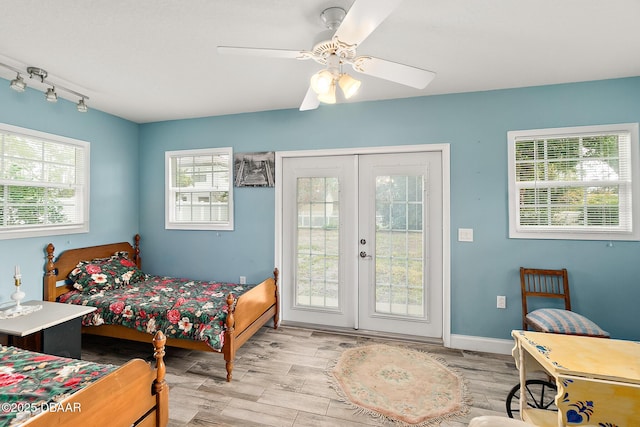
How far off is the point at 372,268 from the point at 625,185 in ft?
8.11

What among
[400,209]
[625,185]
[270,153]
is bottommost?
[400,209]

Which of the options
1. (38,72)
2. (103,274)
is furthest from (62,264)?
(38,72)

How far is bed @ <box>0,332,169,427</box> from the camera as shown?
113cm

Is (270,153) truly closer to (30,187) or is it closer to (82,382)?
(30,187)

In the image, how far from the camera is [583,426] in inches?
47.4

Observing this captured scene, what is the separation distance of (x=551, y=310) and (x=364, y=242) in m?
1.78

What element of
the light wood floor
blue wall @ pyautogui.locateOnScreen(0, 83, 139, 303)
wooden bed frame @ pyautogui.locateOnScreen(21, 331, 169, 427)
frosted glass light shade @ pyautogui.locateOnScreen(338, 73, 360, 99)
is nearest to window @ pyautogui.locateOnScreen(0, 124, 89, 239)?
blue wall @ pyautogui.locateOnScreen(0, 83, 139, 303)

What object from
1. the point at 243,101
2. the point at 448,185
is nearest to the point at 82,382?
the point at 243,101

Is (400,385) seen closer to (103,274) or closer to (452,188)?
(452,188)

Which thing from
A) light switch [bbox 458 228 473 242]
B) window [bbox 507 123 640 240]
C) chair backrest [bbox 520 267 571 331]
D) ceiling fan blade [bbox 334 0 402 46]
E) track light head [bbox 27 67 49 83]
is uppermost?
track light head [bbox 27 67 49 83]

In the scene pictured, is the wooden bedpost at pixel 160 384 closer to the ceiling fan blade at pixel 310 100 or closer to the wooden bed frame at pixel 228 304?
the wooden bed frame at pixel 228 304

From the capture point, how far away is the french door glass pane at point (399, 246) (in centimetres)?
309

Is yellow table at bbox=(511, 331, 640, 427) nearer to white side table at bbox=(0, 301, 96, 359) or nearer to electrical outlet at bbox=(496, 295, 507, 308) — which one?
electrical outlet at bbox=(496, 295, 507, 308)

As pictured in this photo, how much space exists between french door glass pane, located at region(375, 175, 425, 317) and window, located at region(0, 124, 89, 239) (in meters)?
3.42
